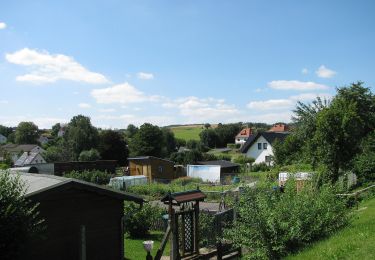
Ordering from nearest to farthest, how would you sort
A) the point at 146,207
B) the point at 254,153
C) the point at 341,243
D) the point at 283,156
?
1. the point at 341,243
2. the point at 146,207
3. the point at 283,156
4. the point at 254,153

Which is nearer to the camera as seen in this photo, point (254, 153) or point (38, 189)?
point (38, 189)

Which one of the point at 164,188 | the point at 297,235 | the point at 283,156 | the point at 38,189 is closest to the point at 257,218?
the point at 297,235

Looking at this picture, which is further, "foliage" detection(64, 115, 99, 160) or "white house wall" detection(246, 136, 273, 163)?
"foliage" detection(64, 115, 99, 160)

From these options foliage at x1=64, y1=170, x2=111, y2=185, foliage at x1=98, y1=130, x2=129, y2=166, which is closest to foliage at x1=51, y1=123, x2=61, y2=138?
foliage at x1=98, y1=130, x2=129, y2=166

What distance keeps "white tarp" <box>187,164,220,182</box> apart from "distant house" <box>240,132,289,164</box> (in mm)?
16100

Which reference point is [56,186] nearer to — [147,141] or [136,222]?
[136,222]

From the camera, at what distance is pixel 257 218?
10.8 m

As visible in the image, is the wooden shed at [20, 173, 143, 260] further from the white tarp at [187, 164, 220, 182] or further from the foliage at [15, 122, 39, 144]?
the foliage at [15, 122, 39, 144]

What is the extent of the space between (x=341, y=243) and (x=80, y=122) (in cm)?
7350

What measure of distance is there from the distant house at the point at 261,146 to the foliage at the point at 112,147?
2081 cm

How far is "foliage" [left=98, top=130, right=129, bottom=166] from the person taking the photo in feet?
234

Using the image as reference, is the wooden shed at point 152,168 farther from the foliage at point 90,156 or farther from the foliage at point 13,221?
the foliage at point 13,221

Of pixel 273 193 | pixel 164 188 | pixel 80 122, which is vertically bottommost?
pixel 164 188

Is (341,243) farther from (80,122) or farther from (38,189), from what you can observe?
(80,122)
